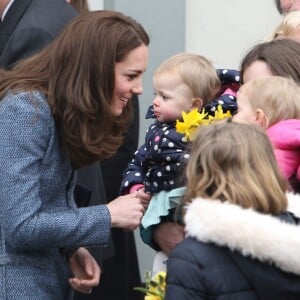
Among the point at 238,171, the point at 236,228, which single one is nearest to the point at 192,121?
the point at 238,171

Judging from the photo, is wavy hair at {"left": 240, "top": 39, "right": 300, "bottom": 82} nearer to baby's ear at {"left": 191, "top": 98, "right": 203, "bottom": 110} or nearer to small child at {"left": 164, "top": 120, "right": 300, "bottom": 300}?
baby's ear at {"left": 191, "top": 98, "right": 203, "bottom": 110}

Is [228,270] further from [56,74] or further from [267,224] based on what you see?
[56,74]

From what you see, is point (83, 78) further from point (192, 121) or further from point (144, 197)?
point (144, 197)

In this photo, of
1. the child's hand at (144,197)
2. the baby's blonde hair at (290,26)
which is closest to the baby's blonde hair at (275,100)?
the child's hand at (144,197)

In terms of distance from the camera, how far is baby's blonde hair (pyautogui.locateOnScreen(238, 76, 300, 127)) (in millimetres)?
3596

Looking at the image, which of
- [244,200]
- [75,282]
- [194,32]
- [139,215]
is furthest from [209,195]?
[194,32]

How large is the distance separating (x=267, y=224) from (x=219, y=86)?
1.14 m

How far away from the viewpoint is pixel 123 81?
11.5 feet

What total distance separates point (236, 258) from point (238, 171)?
239mm

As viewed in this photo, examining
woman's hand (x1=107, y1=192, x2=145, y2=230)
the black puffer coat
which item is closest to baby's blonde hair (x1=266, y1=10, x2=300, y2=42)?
woman's hand (x1=107, y1=192, x2=145, y2=230)

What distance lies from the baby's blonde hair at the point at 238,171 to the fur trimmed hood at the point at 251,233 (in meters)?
A: 0.04

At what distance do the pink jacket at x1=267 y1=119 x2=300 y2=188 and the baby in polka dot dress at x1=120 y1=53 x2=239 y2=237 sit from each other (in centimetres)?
42

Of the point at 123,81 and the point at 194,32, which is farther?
the point at 194,32

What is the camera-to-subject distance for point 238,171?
3.14 meters
